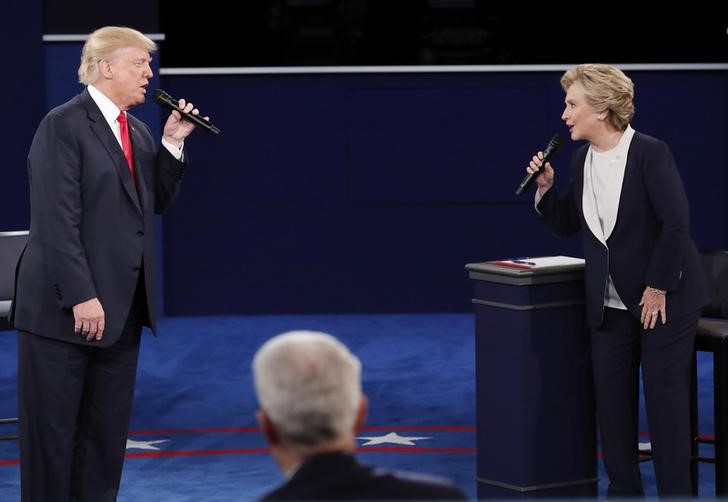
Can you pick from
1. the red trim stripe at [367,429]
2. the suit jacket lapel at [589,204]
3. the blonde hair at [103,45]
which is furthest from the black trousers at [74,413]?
the red trim stripe at [367,429]

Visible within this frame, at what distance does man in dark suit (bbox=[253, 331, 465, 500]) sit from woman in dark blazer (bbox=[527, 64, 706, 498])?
2340 mm

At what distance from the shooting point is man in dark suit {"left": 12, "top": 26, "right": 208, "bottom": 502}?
4070 mm

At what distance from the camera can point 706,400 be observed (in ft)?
21.6

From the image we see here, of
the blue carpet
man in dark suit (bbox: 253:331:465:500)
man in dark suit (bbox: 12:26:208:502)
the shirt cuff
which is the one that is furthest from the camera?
the blue carpet

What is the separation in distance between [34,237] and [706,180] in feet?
19.5

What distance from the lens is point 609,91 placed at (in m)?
4.35

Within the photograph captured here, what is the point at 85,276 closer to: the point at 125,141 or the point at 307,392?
the point at 125,141

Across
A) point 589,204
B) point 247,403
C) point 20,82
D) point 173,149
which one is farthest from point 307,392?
point 20,82

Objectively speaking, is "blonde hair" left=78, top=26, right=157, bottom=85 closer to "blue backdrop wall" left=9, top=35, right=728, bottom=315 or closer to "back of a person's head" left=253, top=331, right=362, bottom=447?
"back of a person's head" left=253, top=331, right=362, bottom=447

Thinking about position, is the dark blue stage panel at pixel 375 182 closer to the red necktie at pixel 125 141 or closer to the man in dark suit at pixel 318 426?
the red necktie at pixel 125 141

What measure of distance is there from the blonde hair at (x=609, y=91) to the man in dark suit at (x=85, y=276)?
4.00 feet

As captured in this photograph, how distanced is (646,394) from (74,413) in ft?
5.72

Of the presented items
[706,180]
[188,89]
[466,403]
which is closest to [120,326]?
[466,403]

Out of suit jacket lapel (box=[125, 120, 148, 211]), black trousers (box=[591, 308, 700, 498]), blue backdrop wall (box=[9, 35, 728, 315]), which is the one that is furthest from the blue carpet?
suit jacket lapel (box=[125, 120, 148, 211])
